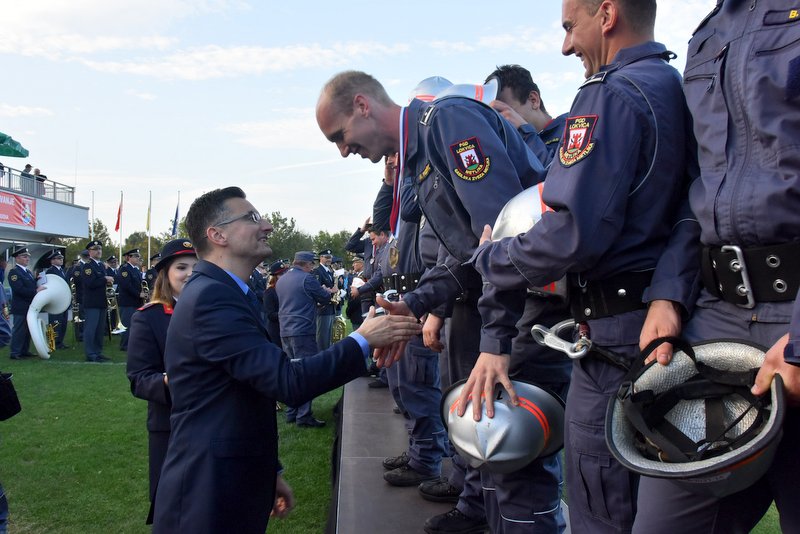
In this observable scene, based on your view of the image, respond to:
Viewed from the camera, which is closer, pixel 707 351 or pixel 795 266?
pixel 795 266

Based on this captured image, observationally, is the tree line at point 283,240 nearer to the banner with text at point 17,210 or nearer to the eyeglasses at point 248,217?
the banner with text at point 17,210

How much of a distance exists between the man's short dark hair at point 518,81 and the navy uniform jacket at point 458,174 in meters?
1.34

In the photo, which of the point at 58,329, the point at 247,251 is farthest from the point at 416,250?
the point at 58,329

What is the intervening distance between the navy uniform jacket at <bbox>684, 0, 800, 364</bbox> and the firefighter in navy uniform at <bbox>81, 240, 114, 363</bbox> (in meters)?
14.0

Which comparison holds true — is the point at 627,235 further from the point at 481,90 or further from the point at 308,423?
the point at 308,423

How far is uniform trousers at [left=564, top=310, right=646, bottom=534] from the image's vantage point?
1884mm

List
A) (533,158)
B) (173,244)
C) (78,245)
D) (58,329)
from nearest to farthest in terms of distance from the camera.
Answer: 1. (533,158)
2. (173,244)
3. (58,329)
4. (78,245)

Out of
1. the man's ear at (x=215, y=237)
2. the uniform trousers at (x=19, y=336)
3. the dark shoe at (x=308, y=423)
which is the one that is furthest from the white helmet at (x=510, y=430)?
the uniform trousers at (x=19, y=336)

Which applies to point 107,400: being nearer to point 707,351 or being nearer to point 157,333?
point 157,333

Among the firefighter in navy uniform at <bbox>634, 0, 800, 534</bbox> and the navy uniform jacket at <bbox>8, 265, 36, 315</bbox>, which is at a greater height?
the firefighter in navy uniform at <bbox>634, 0, 800, 534</bbox>

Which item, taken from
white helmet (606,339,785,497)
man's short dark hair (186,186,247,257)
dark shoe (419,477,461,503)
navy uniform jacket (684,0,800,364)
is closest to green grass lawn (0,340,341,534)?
dark shoe (419,477,461,503)

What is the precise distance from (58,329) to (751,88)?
699 inches

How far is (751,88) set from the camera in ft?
4.76

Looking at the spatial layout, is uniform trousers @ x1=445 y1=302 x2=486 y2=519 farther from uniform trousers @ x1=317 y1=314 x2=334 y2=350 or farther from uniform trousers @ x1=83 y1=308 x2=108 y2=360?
uniform trousers @ x1=83 y1=308 x2=108 y2=360
